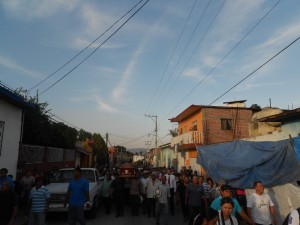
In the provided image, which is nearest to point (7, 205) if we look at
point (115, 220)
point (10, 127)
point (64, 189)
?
point (64, 189)

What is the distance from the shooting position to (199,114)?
29.6 meters

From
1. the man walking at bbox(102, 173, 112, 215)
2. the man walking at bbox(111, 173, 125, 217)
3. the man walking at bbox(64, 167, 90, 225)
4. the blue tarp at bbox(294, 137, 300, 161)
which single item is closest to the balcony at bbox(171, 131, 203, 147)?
the man walking at bbox(102, 173, 112, 215)

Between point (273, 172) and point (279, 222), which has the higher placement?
point (273, 172)

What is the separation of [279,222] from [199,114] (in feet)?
68.4

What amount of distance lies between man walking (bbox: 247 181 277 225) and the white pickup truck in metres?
6.50

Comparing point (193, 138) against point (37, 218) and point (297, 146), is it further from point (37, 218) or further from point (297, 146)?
point (37, 218)

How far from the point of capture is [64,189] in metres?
11.4

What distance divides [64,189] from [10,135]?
14.3 feet

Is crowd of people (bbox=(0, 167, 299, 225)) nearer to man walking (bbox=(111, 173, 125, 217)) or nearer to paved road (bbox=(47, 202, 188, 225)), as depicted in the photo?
man walking (bbox=(111, 173, 125, 217))

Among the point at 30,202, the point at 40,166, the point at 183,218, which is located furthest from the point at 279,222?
the point at 40,166

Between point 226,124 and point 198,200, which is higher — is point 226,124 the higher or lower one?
the higher one

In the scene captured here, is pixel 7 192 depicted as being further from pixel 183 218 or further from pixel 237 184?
pixel 183 218

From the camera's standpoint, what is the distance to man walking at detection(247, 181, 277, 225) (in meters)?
6.66

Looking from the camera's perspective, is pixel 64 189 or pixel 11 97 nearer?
pixel 64 189
